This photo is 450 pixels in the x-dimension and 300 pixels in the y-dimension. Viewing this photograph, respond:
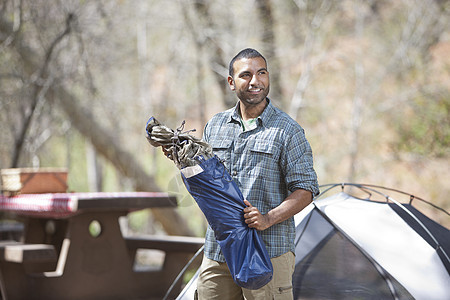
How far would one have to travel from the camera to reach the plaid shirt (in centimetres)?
212

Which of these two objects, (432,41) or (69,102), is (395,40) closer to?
(432,41)

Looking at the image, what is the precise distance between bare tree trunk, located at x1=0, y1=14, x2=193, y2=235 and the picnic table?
130 inches

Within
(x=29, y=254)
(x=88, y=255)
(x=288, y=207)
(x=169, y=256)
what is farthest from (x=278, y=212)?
(x=169, y=256)

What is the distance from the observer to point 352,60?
38.3 feet

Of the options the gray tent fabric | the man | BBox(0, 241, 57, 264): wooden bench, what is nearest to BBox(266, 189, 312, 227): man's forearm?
the man

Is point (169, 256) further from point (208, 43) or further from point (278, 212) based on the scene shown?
point (208, 43)

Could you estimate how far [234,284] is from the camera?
219 centimetres

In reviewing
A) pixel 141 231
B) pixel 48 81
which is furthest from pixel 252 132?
pixel 141 231

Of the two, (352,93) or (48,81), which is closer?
(48,81)

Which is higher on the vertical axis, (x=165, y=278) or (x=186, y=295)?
(x=186, y=295)

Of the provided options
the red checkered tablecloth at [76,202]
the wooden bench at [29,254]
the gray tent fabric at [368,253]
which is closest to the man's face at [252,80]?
the gray tent fabric at [368,253]

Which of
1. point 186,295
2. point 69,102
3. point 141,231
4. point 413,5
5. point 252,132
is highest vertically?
point 413,5

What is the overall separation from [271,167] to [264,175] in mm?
41

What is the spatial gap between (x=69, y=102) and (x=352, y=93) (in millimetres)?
6237
